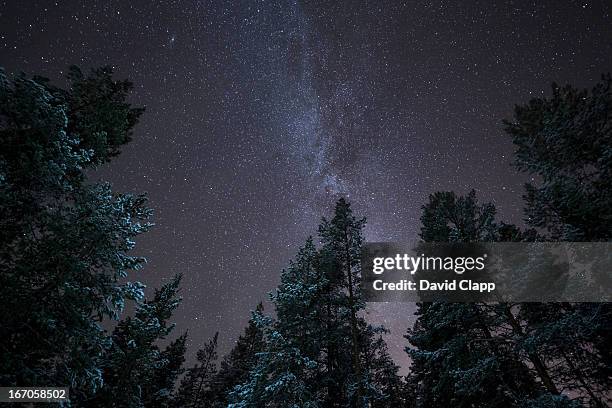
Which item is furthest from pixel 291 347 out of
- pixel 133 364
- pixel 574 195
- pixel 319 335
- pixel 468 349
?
pixel 574 195

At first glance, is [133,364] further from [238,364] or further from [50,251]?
[238,364]

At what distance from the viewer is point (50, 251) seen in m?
7.12

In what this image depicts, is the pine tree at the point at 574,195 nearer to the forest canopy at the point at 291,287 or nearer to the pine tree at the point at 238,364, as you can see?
the forest canopy at the point at 291,287

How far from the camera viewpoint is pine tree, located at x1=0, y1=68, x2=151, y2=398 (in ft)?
22.0

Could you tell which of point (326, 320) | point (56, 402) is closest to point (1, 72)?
point (56, 402)

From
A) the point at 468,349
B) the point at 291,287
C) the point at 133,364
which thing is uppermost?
the point at 291,287

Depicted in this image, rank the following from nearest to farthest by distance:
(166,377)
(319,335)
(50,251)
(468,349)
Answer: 1. (50,251)
2. (468,349)
3. (319,335)
4. (166,377)

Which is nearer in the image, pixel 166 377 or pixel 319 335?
pixel 319 335

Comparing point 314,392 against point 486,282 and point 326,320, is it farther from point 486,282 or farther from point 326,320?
point 486,282

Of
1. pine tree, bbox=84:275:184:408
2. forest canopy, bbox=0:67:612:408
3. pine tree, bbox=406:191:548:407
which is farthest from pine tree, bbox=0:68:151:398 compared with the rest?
pine tree, bbox=406:191:548:407

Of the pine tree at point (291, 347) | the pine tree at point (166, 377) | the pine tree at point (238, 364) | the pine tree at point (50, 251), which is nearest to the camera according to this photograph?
the pine tree at point (50, 251)

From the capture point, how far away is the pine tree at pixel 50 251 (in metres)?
6.69

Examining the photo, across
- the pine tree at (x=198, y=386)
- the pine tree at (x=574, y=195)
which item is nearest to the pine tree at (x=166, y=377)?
the pine tree at (x=198, y=386)

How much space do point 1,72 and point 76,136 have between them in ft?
7.39
